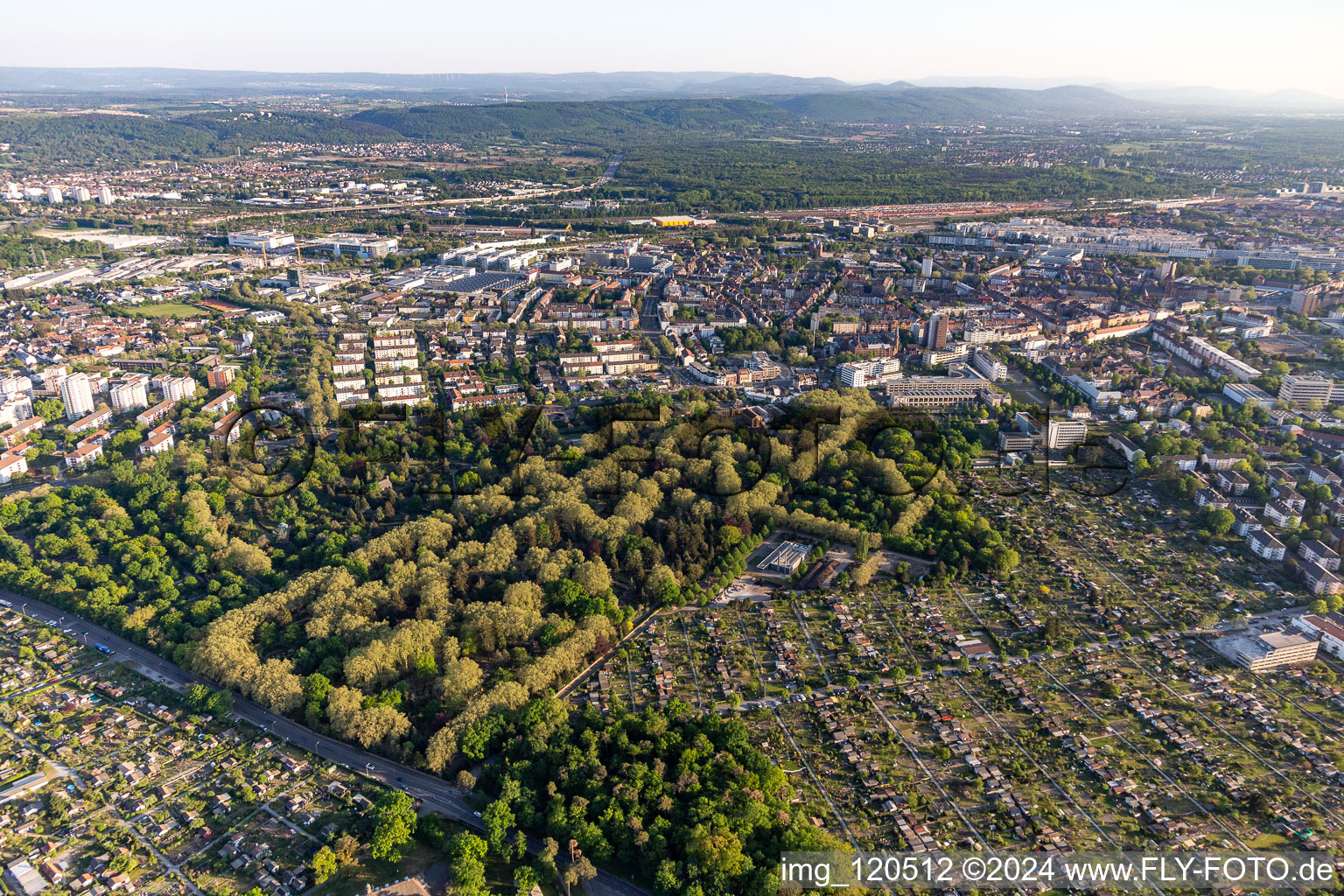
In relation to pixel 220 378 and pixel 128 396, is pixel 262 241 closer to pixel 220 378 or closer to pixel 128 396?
pixel 220 378

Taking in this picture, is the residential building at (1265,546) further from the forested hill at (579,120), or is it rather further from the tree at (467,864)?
the forested hill at (579,120)

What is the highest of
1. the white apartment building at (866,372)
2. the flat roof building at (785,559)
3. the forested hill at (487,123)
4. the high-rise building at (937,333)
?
the forested hill at (487,123)

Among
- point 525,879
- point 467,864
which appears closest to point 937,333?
point 525,879

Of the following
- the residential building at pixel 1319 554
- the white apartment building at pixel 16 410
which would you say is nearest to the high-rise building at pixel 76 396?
the white apartment building at pixel 16 410

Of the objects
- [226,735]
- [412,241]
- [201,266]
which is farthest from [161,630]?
[412,241]

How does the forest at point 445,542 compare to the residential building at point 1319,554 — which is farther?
the residential building at point 1319,554

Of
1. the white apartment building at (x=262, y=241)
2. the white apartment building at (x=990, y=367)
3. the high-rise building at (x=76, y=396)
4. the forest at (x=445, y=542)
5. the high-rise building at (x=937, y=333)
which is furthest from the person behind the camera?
the white apartment building at (x=262, y=241)
